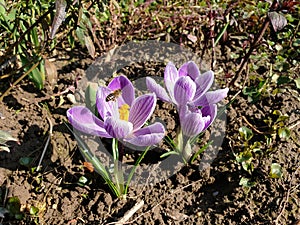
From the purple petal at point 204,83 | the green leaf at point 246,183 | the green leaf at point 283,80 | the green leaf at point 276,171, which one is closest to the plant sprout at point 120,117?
the purple petal at point 204,83

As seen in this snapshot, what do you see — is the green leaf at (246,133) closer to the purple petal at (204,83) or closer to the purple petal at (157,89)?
the purple petal at (204,83)

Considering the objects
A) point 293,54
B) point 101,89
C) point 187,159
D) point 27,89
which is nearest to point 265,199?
point 187,159

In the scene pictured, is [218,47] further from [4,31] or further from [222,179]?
[4,31]

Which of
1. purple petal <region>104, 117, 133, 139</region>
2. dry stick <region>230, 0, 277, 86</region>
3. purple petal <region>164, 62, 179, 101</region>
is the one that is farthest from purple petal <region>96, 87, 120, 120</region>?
dry stick <region>230, 0, 277, 86</region>

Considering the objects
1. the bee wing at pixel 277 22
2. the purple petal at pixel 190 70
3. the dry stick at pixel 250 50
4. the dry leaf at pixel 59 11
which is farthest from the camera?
the dry stick at pixel 250 50

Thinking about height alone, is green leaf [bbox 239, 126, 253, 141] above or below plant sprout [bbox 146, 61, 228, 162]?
A: below

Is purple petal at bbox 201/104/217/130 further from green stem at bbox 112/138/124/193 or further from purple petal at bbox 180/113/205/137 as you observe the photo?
green stem at bbox 112/138/124/193
